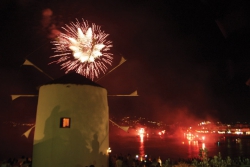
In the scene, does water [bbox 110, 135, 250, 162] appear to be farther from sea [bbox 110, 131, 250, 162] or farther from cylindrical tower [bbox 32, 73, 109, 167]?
cylindrical tower [bbox 32, 73, 109, 167]

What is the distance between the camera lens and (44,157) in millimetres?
14102

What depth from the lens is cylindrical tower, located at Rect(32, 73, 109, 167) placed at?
1392 centimetres

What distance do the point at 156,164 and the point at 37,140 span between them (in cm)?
740

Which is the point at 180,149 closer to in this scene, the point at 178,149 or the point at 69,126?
the point at 178,149

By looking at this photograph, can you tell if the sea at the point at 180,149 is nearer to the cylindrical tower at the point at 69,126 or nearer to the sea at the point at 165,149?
the sea at the point at 165,149

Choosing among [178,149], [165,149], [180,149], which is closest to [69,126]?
[165,149]

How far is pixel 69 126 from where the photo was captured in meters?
14.1

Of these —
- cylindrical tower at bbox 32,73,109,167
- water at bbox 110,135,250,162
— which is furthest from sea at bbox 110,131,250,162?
cylindrical tower at bbox 32,73,109,167

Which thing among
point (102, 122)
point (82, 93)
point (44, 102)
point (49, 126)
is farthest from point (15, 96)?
point (102, 122)

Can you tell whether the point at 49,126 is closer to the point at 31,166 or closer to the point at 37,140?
the point at 37,140

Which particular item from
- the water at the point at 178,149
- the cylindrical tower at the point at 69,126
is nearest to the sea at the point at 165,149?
the water at the point at 178,149

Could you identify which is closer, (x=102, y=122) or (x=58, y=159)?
(x=58, y=159)

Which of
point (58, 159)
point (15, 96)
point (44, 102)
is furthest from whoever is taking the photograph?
point (15, 96)

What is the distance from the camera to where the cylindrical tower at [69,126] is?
13.9m
